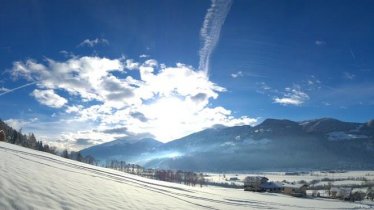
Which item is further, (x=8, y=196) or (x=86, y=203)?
(x=86, y=203)

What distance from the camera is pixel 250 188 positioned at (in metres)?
135

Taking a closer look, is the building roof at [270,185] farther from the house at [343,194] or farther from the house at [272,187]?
the house at [343,194]

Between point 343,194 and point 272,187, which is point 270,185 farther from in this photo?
point 343,194

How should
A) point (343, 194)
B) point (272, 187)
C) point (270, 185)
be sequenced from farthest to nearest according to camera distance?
point (270, 185), point (272, 187), point (343, 194)

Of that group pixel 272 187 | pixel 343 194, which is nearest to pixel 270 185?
pixel 272 187

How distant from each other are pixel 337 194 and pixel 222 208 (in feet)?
369

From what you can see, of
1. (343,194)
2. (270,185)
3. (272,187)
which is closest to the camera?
(343,194)

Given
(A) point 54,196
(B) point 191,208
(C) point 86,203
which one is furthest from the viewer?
(B) point 191,208

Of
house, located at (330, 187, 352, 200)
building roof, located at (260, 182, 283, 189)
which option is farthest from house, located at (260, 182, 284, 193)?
house, located at (330, 187, 352, 200)

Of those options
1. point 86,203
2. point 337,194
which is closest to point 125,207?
point 86,203

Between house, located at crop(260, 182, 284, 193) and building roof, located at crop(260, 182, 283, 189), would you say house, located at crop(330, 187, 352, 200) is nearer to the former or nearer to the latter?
house, located at crop(260, 182, 284, 193)

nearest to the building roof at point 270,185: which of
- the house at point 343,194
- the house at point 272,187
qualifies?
the house at point 272,187

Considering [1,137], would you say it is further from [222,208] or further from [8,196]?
[8,196]

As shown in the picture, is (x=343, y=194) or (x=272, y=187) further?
(x=272, y=187)
